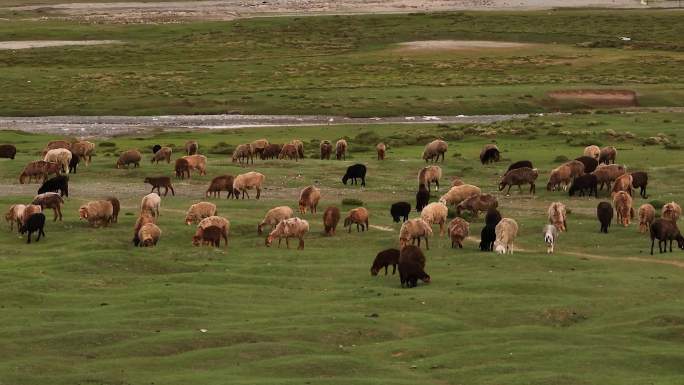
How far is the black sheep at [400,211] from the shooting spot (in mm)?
40812

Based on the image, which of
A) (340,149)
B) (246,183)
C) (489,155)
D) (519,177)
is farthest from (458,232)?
(340,149)

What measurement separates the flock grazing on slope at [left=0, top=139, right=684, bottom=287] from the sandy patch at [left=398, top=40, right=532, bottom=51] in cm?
6133

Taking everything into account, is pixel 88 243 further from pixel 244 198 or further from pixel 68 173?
pixel 68 173

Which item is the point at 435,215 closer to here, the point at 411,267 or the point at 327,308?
the point at 411,267

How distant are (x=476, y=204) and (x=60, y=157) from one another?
58.4 ft

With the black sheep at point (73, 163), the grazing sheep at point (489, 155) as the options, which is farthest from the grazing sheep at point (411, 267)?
the grazing sheep at point (489, 155)

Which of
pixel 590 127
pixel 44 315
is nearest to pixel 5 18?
pixel 590 127

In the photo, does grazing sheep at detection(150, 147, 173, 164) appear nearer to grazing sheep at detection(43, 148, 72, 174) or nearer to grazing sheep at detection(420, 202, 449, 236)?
grazing sheep at detection(43, 148, 72, 174)

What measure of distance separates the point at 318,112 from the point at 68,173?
31.2 m

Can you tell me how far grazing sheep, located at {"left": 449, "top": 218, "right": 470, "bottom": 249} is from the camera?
3725cm

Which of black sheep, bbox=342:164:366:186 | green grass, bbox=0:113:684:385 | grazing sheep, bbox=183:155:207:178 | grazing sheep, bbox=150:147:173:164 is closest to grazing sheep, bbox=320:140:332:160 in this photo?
grazing sheep, bbox=150:147:173:164

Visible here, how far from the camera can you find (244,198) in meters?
46.0

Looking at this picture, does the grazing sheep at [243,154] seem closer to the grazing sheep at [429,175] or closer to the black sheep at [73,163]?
the black sheep at [73,163]

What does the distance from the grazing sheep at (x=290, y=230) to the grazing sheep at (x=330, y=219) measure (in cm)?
146
